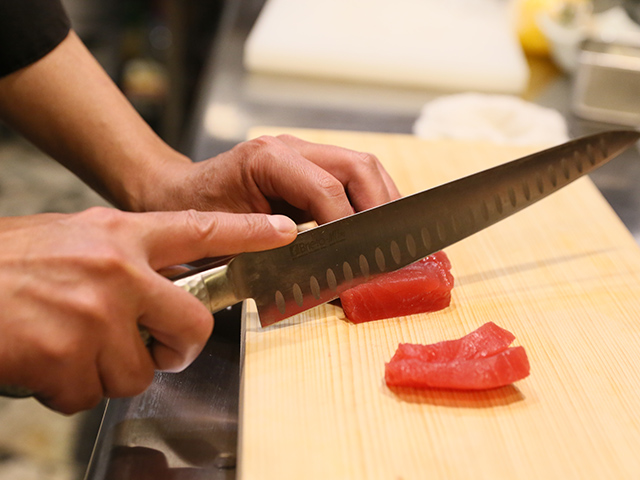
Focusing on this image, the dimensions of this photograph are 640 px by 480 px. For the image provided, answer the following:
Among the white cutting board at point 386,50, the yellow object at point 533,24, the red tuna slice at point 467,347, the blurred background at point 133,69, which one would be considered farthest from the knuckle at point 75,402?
the blurred background at point 133,69

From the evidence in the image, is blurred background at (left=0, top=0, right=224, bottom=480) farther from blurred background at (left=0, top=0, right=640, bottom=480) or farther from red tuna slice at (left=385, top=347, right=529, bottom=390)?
red tuna slice at (left=385, top=347, right=529, bottom=390)

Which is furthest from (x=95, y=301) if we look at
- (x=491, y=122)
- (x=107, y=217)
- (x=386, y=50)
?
(x=386, y=50)

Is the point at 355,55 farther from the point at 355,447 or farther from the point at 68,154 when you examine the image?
the point at 355,447

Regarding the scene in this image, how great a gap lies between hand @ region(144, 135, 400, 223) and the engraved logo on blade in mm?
72

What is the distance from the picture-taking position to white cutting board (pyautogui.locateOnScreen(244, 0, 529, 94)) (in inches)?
102

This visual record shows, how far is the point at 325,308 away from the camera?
1306mm

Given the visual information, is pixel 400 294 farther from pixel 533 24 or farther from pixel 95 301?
pixel 533 24

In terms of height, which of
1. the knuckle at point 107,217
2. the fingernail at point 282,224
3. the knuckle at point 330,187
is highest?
the knuckle at point 107,217

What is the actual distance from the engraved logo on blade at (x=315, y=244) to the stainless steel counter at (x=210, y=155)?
29cm

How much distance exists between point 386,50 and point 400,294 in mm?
1681

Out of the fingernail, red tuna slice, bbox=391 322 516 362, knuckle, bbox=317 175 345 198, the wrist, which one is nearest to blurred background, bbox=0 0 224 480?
the wrist

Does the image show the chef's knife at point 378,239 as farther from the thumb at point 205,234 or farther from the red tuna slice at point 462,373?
the red tuna slice at point 462,373

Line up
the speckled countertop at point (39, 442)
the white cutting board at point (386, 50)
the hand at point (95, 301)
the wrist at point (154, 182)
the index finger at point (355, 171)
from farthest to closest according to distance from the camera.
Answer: the white cutting board at point (386, 50) < the speckled countertop at point (39, 442) < the wrist at point (154, 182) < the index finger at point (355, 171) < the hand at point (95, 301)

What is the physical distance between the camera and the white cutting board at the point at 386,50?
259 centimetres
